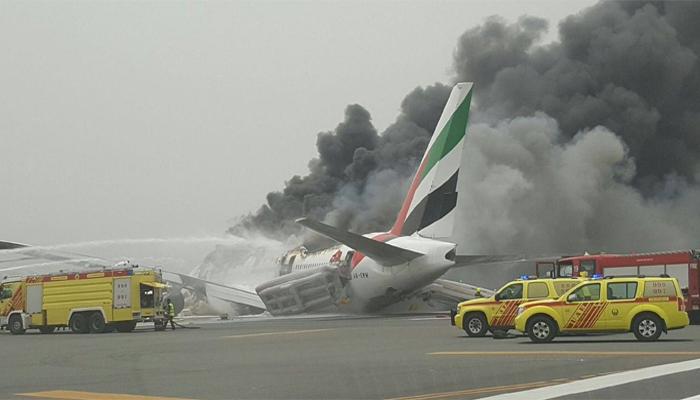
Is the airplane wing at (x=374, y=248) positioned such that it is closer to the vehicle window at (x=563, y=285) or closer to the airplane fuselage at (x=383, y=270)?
the airplane fuselage at (x=383, y=270)

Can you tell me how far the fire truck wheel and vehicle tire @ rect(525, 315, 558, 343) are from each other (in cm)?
1940

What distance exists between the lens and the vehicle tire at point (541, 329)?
1096 inches

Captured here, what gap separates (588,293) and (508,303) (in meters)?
3.90

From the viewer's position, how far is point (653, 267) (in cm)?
4250

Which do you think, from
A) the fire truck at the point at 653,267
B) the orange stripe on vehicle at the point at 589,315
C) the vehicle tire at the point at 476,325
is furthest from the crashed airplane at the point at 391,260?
the orange stripe on vehicle at the point at 589,315

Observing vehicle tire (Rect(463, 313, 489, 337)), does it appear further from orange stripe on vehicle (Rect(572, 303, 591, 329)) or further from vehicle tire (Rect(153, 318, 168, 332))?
vehicle tire (Rect(153, 318, 168, 332))

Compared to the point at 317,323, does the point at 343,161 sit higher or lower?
higher

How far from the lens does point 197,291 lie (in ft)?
173

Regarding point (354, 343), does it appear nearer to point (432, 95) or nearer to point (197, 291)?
point (197, 291)

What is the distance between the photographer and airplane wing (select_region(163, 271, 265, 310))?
2039 inches

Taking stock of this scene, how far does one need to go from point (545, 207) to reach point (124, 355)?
44.9m

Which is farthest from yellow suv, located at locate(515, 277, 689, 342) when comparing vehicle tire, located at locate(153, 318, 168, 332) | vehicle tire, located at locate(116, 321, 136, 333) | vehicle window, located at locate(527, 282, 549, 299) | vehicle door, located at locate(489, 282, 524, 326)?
vehicle tire, located at locate(116, 321, 136, 333)

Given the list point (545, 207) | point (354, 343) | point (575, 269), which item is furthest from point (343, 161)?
point (354, 343)

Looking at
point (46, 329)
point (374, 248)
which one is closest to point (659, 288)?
point (374, 248)
